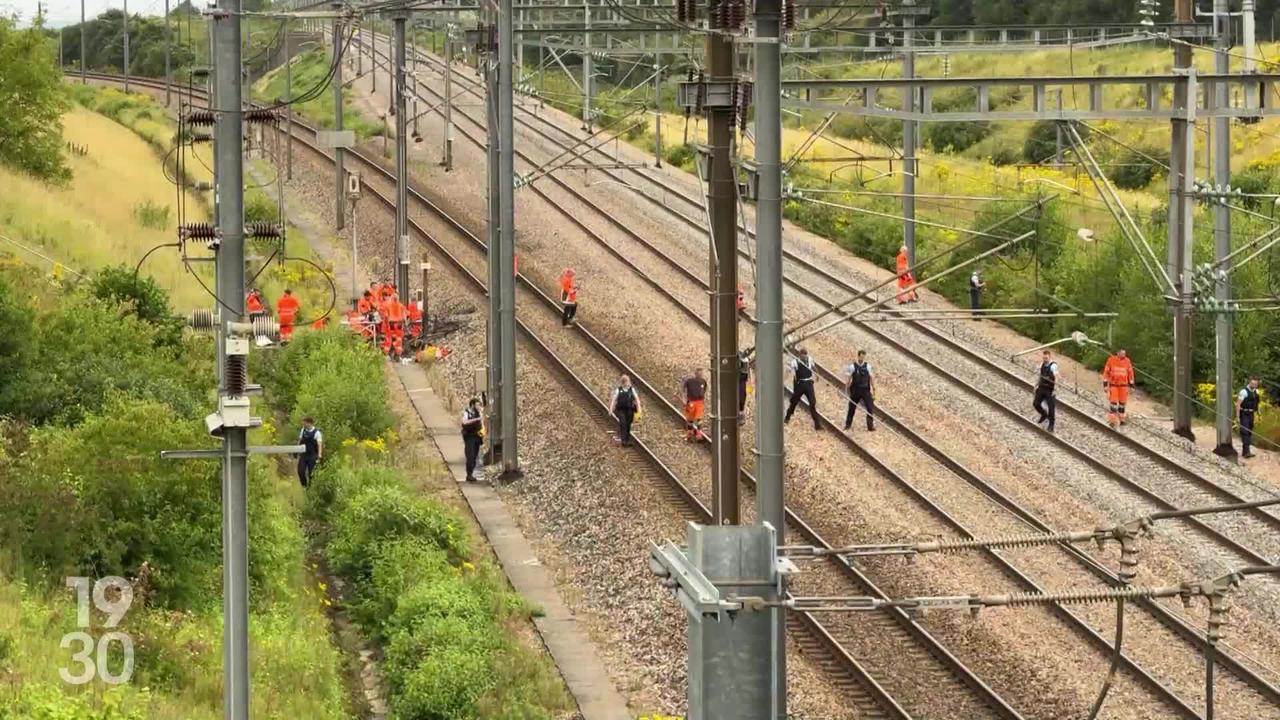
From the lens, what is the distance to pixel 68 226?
39812 mm

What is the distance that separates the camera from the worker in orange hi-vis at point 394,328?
120 feet

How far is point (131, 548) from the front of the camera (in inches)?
807

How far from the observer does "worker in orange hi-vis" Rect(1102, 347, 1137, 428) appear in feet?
101

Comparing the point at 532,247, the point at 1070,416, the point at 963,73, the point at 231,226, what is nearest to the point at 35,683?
the point at 231,226

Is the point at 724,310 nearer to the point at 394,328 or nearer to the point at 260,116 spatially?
the point at 260,116

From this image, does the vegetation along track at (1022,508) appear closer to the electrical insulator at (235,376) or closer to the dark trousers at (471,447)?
the dark trousers at (471,447)

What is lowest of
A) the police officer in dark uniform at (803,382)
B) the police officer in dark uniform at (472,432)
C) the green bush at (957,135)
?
the police officer in dark uniform at (472,432)

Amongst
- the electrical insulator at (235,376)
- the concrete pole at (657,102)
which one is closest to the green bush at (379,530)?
the concrete pole at (657,102)

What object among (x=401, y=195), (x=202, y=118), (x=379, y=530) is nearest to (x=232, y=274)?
(x=202, y=118)

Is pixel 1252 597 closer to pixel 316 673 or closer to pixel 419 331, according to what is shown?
pixel 316 673

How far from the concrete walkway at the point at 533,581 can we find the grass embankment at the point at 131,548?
7.98 ft

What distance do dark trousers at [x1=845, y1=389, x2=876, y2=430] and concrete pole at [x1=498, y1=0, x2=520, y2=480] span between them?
5.10 metres

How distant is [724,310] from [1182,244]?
15.5 m

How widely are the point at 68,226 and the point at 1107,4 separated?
52369 millimetres
